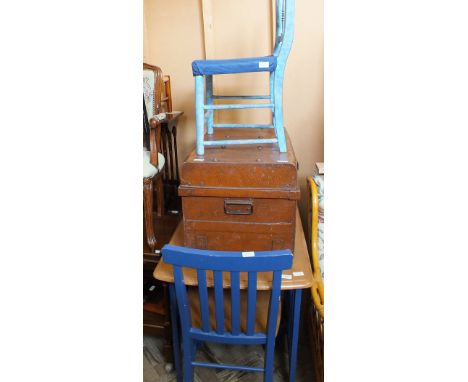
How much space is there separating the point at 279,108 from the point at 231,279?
0.58 meters

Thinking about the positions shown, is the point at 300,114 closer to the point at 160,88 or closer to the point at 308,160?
the point at 308,160

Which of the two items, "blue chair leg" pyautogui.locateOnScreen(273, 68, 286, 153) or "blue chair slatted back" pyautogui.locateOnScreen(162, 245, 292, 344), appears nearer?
"blue chair slatted back" pyautogui.locateOnScreen(162, 245, 292, 344)

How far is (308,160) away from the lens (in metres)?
1.84

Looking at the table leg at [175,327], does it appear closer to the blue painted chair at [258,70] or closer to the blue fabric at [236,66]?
the blue painted chair at [258,70]

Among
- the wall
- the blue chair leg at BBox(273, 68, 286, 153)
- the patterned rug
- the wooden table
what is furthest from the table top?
the wall

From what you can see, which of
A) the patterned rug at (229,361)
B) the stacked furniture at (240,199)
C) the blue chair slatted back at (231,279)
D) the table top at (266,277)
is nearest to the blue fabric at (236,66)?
the stacked furniture at (240,199)

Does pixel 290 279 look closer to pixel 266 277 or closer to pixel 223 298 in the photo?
pixel 266 277

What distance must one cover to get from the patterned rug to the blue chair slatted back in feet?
1.59

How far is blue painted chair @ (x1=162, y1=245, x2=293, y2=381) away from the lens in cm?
95

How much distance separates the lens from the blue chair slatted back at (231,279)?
37.3 inches

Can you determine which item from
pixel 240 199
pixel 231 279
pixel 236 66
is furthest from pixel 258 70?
pixel 231 279

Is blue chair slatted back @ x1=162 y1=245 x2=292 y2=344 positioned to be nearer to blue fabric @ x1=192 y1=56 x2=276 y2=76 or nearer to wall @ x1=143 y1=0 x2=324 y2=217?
blue fabric @ x1=192 y1=56 x2=276 y2=76

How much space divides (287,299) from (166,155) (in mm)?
995
